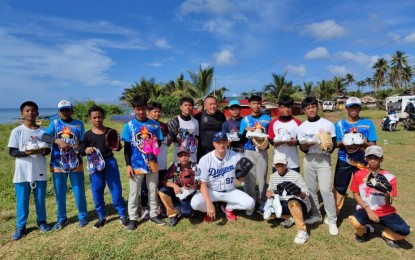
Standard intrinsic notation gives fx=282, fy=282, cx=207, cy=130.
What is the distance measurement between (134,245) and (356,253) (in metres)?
2.93

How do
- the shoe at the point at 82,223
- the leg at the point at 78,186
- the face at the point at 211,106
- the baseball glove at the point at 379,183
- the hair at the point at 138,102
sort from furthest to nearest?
1. the face at the point at 211,106
2. the shoe at the point at 82,223
3. the leg at the point at 78,186
4. the hair at the point at 138,102
5. the baseball glove at the point at 379,183

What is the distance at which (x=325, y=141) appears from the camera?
13.0 feet

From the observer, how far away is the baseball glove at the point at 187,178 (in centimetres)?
458

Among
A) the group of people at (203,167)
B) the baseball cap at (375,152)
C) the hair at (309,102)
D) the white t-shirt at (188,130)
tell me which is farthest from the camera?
the white t-shirt at (188,130)

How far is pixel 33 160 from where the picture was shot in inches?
165

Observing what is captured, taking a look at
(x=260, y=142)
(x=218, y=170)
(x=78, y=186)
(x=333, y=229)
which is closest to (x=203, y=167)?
(x=218, y=170)

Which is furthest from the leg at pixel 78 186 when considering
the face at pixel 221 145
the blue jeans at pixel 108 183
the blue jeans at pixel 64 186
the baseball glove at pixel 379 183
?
the baseball glove at pixel 379 183

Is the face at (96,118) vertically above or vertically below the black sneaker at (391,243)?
above

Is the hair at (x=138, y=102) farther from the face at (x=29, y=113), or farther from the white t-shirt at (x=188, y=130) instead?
the face at (x=29, y=113)

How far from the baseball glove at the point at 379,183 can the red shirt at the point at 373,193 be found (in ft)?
0.30

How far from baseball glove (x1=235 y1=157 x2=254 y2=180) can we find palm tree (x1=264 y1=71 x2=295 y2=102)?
34.7 m

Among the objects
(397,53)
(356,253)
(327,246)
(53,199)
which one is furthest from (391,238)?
(397,53)

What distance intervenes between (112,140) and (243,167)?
208 cm

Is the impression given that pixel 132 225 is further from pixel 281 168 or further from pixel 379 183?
pixel 379 183
